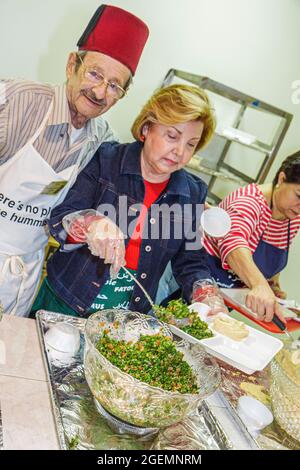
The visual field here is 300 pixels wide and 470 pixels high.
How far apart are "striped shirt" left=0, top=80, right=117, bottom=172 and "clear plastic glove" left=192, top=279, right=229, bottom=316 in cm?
65

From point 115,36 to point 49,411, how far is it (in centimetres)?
121

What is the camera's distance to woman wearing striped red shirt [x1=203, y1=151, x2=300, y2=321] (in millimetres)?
1979

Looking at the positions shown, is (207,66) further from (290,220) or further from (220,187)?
(290,220)

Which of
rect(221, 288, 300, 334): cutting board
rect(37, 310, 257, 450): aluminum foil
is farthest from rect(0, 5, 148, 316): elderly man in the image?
rect(221, 288, 300, 334): cutting board

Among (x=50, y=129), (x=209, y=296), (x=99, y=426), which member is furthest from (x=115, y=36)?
(x=99, y=426)

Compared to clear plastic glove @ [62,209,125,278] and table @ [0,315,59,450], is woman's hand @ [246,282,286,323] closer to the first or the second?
clear plastic glove @ [62,209,125,278]

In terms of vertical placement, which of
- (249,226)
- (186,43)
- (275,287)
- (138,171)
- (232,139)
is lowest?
(275,287)

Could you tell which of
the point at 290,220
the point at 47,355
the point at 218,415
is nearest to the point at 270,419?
the point at 218,415

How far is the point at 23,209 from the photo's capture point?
153 cm

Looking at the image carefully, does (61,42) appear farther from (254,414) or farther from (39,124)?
(254,414)

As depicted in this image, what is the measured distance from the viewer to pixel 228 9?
12.0 feet

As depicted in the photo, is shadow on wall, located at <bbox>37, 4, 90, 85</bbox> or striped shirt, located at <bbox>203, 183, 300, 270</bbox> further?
shadow on wall, located at <bbox>37, 4, 90, 85</bbox>

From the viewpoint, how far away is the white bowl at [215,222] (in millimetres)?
1912

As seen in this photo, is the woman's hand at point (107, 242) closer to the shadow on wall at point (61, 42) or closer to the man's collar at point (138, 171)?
the man's collar at point (138, 171)
